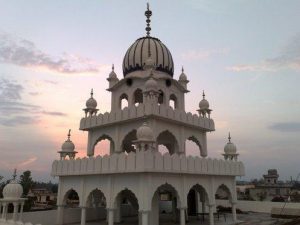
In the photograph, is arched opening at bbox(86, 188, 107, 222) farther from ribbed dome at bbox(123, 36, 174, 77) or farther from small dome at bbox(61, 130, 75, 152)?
ribbed dome at bbox(123, 36, 174, 77)

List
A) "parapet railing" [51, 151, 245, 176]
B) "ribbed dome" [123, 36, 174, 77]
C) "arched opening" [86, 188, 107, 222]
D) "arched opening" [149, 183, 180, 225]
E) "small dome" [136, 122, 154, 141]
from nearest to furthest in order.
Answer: "parapet railing" [51, 151, 245, 176], "small dome" [136, 122, 154, 141], "arched opening" [149, 183, 180, 225], "arched opening" [86, 188, 107, 222], "ribbed dome" [123, 36, 174, 77]

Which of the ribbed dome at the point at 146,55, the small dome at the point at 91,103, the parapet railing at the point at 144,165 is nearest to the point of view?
the parapet railing at the point at 144,165

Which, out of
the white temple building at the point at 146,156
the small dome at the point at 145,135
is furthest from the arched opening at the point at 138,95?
the small dome at the point at 145,135

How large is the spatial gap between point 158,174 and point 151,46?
38.6 ft

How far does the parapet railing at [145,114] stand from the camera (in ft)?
69.5

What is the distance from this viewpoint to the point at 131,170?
18047 millimetres

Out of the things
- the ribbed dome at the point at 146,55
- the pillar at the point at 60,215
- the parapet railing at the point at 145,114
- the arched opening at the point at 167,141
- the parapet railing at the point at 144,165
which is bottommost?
the pillar at the point at 60,215

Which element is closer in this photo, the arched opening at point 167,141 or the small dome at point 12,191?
the small dome at point 12,191

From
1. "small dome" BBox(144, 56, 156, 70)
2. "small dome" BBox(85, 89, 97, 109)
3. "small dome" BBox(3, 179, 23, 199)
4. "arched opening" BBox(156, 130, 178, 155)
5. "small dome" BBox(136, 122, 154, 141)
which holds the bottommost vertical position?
"small dome" BBox(3, 179, 23, 199)

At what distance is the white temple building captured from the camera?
1858 centimetres

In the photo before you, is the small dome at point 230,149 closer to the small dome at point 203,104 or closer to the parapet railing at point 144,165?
the parapet railing at point 144,165

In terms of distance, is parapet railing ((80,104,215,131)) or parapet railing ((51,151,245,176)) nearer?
parapet railing ((51,151,245,176))

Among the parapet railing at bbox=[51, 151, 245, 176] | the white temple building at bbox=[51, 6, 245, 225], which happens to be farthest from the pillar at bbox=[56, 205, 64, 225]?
the parapet railing at bbox=[51, 151, 245, 176]

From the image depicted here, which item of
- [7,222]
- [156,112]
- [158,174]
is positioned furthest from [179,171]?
[7,222]
